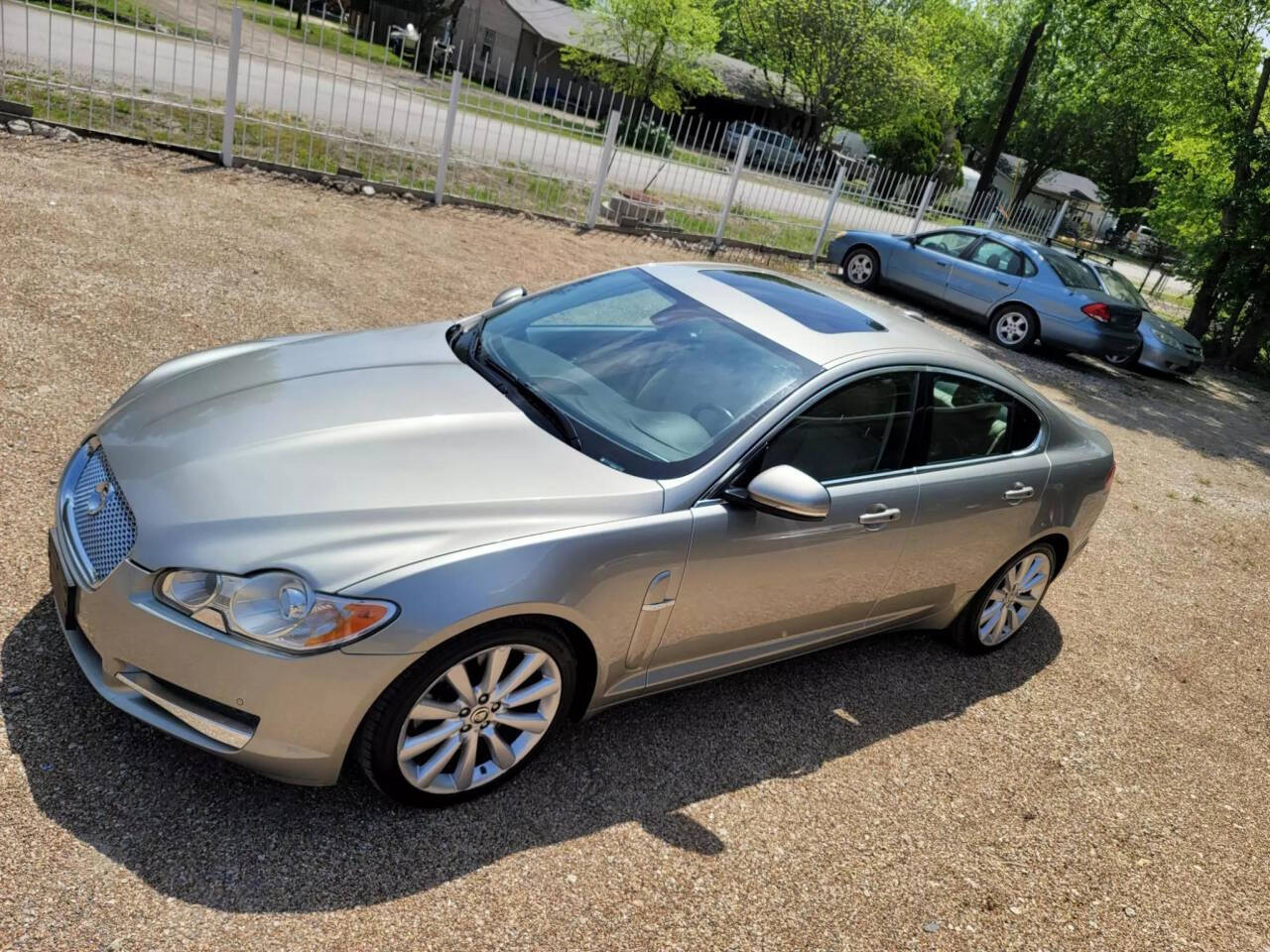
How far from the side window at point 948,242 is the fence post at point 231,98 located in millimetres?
9499

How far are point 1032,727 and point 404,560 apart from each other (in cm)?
325

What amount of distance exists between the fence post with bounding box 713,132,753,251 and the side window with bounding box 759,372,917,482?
35.4 ft

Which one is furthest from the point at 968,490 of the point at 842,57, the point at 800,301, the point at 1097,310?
the point at 842,57

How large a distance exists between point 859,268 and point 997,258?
216cm

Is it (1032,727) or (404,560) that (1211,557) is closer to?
(1032,727)

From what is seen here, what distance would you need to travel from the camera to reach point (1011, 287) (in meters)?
13.5

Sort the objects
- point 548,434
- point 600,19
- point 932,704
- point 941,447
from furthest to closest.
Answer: point 600,19, point 932,704, point 941,447, point 548,434

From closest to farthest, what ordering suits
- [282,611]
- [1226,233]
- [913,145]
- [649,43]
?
[282,611]
[1226,233]
[649,43]
[913,145]

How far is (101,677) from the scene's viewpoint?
2781 millimetres

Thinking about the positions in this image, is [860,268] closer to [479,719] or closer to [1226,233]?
[1226,233]

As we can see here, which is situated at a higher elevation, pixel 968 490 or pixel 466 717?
pixel 968 490

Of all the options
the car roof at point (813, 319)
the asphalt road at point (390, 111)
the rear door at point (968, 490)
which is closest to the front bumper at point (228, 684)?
the car roof at point (813, 319)

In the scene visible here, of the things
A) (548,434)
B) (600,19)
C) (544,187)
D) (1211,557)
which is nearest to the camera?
(548,434)

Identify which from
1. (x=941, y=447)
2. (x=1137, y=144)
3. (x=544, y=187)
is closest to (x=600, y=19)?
(x=544, y=187)
